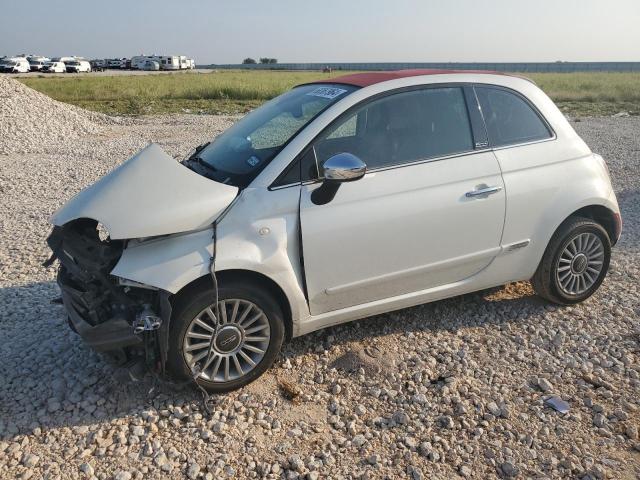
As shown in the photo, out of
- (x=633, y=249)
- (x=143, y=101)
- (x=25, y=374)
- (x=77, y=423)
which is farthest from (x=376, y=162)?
(x=143, y=101)

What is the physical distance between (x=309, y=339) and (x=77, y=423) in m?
1.69

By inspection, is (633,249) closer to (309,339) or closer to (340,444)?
(309,339)

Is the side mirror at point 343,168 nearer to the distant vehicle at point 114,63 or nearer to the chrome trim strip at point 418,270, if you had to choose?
the chrome trim strip at point 418,270

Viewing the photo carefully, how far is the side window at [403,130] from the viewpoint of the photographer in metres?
3.66

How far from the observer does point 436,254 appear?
3873 millimetres

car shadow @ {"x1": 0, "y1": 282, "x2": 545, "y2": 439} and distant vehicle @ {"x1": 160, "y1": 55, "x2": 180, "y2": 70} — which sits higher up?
distant vehicle @ {"x1": 160, "y1": 55, "x2": 180, "y2": 70}

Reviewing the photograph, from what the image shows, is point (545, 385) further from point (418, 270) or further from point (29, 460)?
point (29, 460)

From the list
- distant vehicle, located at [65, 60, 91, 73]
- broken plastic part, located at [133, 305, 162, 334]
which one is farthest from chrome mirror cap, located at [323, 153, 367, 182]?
distant vehicle, located at [65, 60, 91, 73]

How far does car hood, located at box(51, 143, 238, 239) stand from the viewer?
10.3 feet

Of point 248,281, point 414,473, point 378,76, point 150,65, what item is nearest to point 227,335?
point 248,281

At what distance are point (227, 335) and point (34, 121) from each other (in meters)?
13.6

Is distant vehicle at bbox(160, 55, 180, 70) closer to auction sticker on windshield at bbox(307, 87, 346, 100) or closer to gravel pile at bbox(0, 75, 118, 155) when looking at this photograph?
gravel pile at bbox(0, 75, 118, 155)

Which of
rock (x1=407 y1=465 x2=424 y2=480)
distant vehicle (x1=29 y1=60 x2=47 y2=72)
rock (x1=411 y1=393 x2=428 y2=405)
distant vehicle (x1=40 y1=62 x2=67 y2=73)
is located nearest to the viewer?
rock (x1=407 y1=465 x2=424 y2=480)

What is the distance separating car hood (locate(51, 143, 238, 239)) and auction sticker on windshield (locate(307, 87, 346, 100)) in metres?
1.04
